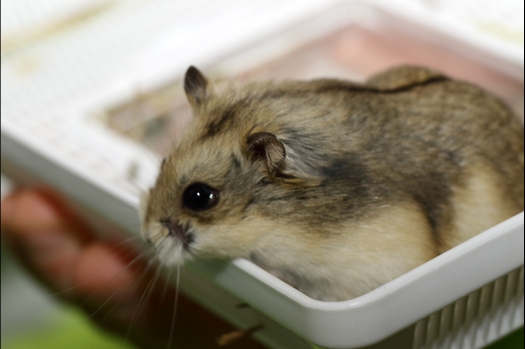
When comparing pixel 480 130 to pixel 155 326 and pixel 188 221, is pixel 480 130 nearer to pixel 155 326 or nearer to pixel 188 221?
pixel 188 221

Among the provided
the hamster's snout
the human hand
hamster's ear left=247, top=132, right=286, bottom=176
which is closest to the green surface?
the human hand

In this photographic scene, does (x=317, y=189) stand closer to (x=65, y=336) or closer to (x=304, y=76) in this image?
(x=304, y=76)

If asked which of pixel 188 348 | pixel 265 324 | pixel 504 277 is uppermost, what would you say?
pixel 504 277

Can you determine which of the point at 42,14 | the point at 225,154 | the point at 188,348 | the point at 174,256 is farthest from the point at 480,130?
the point at 42,14

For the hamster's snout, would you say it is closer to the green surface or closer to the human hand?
the human hand

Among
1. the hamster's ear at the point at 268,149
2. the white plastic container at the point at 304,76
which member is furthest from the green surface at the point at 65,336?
the hamster's ear at the point at 268,149

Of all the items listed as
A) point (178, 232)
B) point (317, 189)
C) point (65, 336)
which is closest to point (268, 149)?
point (317, 189)
